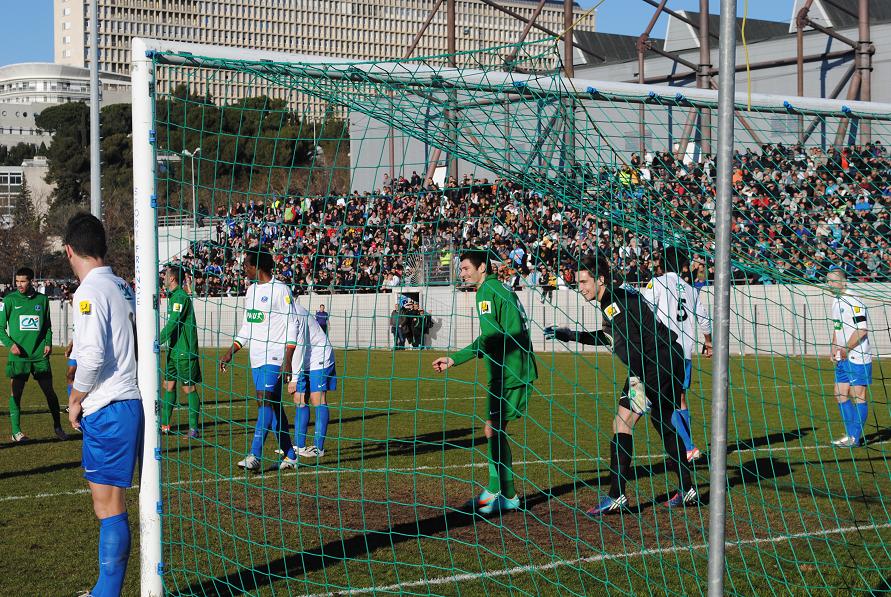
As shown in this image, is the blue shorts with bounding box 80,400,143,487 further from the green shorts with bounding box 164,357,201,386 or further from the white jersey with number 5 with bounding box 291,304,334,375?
the green shorts with bounding box 164,357,201,386

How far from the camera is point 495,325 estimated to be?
275 inches

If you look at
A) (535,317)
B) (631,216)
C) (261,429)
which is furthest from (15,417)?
(535,317)

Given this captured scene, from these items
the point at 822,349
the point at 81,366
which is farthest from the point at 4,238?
the point at 81,366

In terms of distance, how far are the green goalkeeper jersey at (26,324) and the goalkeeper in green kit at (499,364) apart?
6157mm

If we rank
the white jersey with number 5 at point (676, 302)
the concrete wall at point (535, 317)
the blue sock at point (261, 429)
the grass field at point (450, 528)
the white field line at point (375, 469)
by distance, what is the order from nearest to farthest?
the grass field at point (450, 528) → the white field line at point (375, 469) → the white jersey with number 5 at point (676, 302) → the blue sock at point (261, 429) → the concrete wall at point (535, 317)

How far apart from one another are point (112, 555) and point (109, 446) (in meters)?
0.51

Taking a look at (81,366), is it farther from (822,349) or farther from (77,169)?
(77,169)

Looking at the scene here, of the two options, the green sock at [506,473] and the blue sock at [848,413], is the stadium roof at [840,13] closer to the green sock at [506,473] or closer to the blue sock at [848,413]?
the blue sock at [848,413]

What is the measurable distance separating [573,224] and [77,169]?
78.4 metres

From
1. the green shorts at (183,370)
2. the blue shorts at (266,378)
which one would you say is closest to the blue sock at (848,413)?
the blue shorts at (266,378)

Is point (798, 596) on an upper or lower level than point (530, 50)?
lower

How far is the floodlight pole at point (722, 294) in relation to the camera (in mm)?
3059

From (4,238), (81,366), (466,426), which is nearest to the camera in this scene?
(81,366)

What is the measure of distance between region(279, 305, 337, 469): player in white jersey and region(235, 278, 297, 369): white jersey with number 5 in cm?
18
